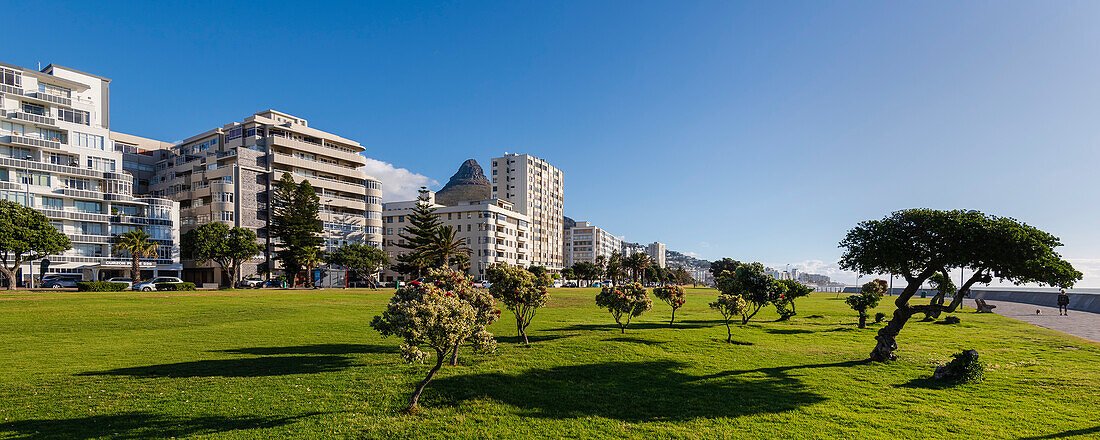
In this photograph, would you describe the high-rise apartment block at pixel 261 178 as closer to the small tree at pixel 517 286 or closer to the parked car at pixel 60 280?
the parked car at pixel 60 280

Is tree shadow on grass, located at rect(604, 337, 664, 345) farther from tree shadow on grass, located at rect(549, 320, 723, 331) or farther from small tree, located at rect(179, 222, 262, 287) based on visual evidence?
small tree, located at rect(179, 222, 262, 287)

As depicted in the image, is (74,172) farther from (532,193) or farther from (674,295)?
(532,193)

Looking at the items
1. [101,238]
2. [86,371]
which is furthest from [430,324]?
[101,238]

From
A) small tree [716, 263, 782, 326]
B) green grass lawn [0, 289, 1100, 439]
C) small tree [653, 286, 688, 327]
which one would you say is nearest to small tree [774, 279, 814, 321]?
small tree [716, 263, 782, 326]

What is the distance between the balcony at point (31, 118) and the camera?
2260 inches

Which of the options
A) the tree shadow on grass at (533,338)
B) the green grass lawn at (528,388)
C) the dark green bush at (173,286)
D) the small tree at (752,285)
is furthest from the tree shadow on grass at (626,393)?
the dark green bush at (173,286)

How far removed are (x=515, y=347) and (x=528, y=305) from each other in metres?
1.66

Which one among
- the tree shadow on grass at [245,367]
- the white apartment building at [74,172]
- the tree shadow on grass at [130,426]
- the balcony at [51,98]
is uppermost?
the balcony at [51,98]

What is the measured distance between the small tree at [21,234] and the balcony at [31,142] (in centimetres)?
1957

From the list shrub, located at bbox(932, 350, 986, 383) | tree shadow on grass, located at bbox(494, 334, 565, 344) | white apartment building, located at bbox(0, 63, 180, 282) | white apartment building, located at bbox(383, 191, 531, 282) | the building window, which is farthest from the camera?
white apartment building, located at bbox(383, 191, 531, 282)

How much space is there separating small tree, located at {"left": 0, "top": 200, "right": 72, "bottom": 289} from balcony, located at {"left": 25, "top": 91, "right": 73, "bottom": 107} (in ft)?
77.0

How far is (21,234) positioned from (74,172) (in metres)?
24.4

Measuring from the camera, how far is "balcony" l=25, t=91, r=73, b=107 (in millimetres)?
59100

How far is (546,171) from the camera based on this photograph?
506ft
